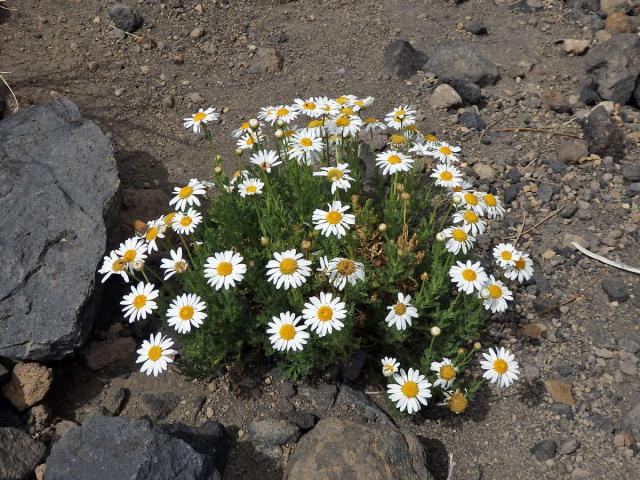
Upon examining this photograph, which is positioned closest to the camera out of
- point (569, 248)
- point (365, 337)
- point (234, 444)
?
point (234, 444)

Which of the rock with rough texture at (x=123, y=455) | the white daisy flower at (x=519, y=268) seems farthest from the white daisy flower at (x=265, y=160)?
the rock with rough texture at (x=123, y=455)

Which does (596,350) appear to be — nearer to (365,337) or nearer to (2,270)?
(365,337)

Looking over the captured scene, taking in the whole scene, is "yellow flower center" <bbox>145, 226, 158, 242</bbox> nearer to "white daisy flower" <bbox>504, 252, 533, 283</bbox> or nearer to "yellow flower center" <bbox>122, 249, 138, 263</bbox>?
"yellow flower center" <bbox>122, 249, 138, 263</bbox>

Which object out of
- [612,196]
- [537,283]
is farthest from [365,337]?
[612,196]

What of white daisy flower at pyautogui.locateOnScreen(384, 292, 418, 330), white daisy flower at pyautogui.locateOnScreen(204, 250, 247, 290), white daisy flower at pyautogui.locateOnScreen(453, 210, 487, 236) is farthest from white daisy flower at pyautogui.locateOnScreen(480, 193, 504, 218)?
white daisy flower at pyautogui.locateOnScreen(204, 250, 247, 290)

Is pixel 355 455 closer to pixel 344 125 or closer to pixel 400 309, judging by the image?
pixel 400 309
